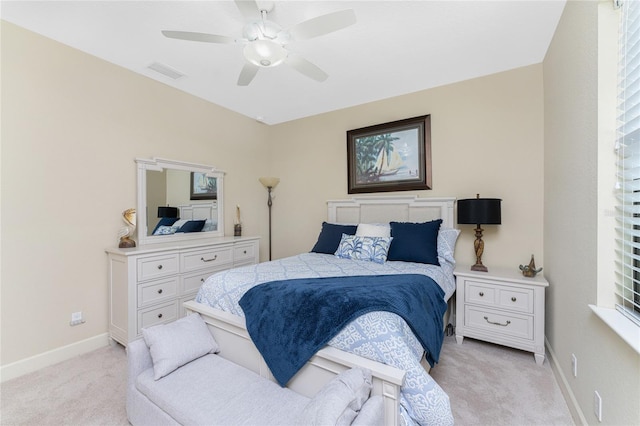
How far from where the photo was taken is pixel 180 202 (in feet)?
11.3

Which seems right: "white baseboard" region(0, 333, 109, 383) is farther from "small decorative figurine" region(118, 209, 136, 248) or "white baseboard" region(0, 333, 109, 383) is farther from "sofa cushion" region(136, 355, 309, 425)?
"sofa cushion" region(136, 355, 309, 425)

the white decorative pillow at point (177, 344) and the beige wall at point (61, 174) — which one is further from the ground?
the beige wall at point (61, 174)

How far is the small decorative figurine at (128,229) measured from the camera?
2773 millimetres

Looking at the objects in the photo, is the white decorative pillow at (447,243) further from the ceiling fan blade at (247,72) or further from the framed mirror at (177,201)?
the framed mirror at (177,201)

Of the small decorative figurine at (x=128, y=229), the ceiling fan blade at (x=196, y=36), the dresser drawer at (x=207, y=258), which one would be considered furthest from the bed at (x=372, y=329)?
the ceiling fan blade at (x=196, y=36)

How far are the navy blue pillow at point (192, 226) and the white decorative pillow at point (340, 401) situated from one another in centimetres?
293

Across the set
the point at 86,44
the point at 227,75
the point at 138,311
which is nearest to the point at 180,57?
the point at 227,75

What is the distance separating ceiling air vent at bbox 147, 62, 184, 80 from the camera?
2869 mm

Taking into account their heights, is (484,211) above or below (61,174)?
below

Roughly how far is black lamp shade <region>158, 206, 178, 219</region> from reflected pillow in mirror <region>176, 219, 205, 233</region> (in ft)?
0.59

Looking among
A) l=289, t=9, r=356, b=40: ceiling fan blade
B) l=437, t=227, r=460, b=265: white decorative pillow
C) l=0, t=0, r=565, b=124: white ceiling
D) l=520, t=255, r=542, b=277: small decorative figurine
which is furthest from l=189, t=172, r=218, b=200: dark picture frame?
l=520, t=255, r=542, b=277: small decorative figurine

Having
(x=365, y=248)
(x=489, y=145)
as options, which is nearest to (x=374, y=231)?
(x=365, y=248)

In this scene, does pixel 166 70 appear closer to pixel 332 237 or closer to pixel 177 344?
pixel 332 237

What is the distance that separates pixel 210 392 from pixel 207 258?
1955mm
